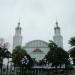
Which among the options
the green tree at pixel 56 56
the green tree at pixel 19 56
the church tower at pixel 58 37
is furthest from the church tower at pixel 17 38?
the green tree at pixel 19 56

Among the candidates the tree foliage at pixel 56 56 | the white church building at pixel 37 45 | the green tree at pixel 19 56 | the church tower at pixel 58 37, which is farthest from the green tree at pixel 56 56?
the church tower at pixel 58 37

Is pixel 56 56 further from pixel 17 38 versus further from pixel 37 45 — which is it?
pixel 17 38

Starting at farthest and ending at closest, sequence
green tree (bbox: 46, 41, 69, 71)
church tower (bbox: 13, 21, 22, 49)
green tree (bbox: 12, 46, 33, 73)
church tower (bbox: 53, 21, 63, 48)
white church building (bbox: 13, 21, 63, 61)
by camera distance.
Result: church tower (bbox: 13, 21, 22, 49) < church tower (bbox: 53, 21, 63, 48) < white church building (bbox: 13, 21, 63, 61) < green tree (bbox: 46, 41, 69, 71) < green tree (bbox: 12, 46, 33, 73)

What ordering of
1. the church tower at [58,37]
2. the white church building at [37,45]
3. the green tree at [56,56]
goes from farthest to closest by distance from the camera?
the church tower at [58,37]
the white church building at [37,45]
the green tree at [56,56]

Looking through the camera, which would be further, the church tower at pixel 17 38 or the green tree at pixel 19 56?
the church tower at pixel 17 38

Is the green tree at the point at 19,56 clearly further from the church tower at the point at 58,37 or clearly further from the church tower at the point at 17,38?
the church tower at the point at 58,37

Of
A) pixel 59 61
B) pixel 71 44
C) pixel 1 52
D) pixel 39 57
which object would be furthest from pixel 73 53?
pixel 39 57

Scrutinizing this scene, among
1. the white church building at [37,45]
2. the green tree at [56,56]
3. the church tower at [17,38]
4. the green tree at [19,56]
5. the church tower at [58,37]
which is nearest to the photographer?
the green tree at [19,56]

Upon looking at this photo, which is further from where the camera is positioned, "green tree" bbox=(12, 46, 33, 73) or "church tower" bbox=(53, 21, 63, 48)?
"church tower" bbox=(53, 21, 63, 48)

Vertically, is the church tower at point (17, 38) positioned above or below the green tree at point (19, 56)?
above

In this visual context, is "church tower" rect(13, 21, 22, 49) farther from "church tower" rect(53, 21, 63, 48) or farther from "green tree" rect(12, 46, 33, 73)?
"green tree" rect(12, 46, 33, 73)

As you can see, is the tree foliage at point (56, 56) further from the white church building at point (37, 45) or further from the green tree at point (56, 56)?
the white church building at point (37, 45)

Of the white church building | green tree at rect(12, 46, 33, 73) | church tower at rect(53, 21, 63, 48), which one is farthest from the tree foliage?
church tower at rect(53, 21, 63, 48)

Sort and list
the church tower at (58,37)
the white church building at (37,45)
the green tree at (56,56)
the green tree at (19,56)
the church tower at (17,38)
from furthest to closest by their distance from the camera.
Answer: the church tower at (17,38) → the church tower at (58,37) → the white church building at (37,45) → the green tree at (56,56) → the green tree at (19,56)
